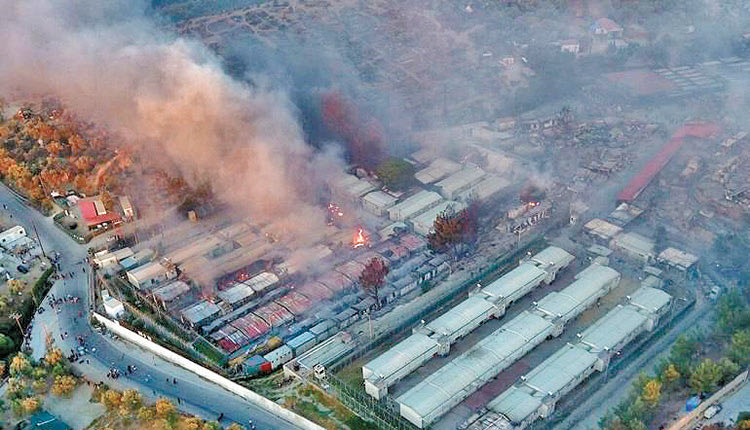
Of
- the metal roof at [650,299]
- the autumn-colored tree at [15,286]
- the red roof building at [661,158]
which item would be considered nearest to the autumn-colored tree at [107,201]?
the autumn-colored tree at [15,286]

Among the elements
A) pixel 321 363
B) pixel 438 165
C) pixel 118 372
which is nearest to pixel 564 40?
pixel 438 165

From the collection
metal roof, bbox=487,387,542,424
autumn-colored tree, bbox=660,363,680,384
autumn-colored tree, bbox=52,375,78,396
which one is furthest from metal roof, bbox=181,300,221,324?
autumn-colored tree, bbox=660,363,680,384

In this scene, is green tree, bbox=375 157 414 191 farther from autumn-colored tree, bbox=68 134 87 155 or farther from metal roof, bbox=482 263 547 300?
autumn-colored tree, bbox=68 134 87 155

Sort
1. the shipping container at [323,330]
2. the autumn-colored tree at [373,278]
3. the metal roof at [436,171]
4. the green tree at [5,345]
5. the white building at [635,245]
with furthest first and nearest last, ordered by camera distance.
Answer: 1. the metal roof at [436,171]
2. the white building at [635,245]
3. the autumn-colored tree at [373,278]
4. the green tree at [5,345]
5. the shipping container at [323,330]

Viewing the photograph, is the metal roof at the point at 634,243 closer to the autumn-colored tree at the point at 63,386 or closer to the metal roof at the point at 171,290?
the metal roof at the point at 171,290

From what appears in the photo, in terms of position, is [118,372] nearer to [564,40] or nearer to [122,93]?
[122,93]
